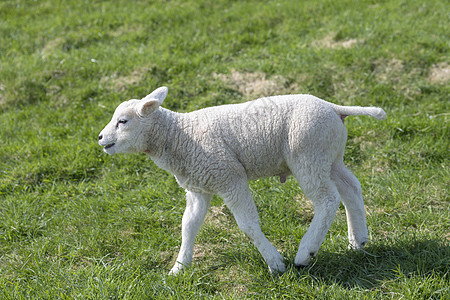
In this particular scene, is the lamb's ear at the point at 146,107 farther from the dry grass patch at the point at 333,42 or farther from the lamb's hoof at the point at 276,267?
the dry grass patch at the point at 333,42

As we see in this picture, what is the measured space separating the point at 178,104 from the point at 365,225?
3.53m

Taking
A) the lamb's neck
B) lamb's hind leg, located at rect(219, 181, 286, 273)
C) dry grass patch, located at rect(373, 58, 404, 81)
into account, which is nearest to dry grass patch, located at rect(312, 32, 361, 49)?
dry grass patch, located at rect(373, 58, 404, 81)

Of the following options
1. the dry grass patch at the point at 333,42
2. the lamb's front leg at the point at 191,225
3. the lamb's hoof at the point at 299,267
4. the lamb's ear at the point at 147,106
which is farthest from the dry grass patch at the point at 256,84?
the lamb's hoof at the point at 299,267

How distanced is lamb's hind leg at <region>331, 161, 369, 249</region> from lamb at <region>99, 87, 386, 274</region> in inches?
2.6

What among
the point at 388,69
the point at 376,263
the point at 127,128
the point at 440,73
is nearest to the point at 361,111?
the point at 376,263

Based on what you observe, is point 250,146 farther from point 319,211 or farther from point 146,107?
point 146,107

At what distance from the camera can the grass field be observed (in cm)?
353

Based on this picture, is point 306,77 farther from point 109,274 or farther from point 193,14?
point 109,274

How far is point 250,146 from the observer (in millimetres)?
3451

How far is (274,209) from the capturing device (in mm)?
4406

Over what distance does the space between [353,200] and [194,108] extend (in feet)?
10.3

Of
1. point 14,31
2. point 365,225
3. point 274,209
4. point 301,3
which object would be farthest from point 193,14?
point 365,225

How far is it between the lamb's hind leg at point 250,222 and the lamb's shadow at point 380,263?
0.20m

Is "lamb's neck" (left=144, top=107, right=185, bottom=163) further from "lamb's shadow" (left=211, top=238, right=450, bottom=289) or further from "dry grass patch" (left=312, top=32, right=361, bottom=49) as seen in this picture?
"dry grass patch" (left=312, top=32, right=361, bottom=49)
